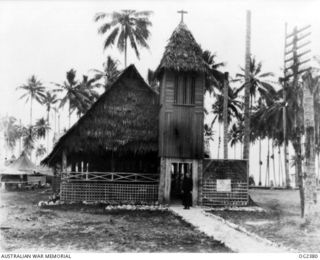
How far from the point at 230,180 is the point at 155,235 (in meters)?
8.52

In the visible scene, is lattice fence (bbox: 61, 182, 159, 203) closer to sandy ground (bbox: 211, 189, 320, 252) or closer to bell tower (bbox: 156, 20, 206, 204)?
bell tower (bbox: 156, 20, 206, 204)

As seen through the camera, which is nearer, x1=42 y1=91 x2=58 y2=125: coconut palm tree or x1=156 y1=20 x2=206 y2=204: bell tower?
x1=156 y1=20 x2=206 y2=204: bell tower

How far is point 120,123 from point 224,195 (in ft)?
18.5

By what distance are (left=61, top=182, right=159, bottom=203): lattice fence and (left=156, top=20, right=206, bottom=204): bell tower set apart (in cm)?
65

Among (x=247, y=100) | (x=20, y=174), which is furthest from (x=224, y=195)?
(x=20, y=174)

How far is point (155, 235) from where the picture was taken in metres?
11.8

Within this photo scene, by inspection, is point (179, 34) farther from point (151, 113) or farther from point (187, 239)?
point (187, 239)

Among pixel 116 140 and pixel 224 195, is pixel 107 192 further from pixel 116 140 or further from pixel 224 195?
pixel 224 195

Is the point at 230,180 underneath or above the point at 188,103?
underneath

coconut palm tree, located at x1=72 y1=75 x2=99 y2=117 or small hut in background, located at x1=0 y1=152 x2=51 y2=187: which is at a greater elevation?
coconut palm tree, located at x1=72 y1=75 x2=99 y2=117

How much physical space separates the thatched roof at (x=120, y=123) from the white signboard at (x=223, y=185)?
321 centimetres

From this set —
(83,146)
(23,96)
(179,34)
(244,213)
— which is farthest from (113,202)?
(23,96)

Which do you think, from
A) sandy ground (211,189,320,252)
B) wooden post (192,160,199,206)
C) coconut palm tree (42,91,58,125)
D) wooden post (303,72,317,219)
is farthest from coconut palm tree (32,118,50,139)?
wooden post (303,72,317,219)

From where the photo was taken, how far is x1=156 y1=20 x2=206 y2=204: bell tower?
770 inches
